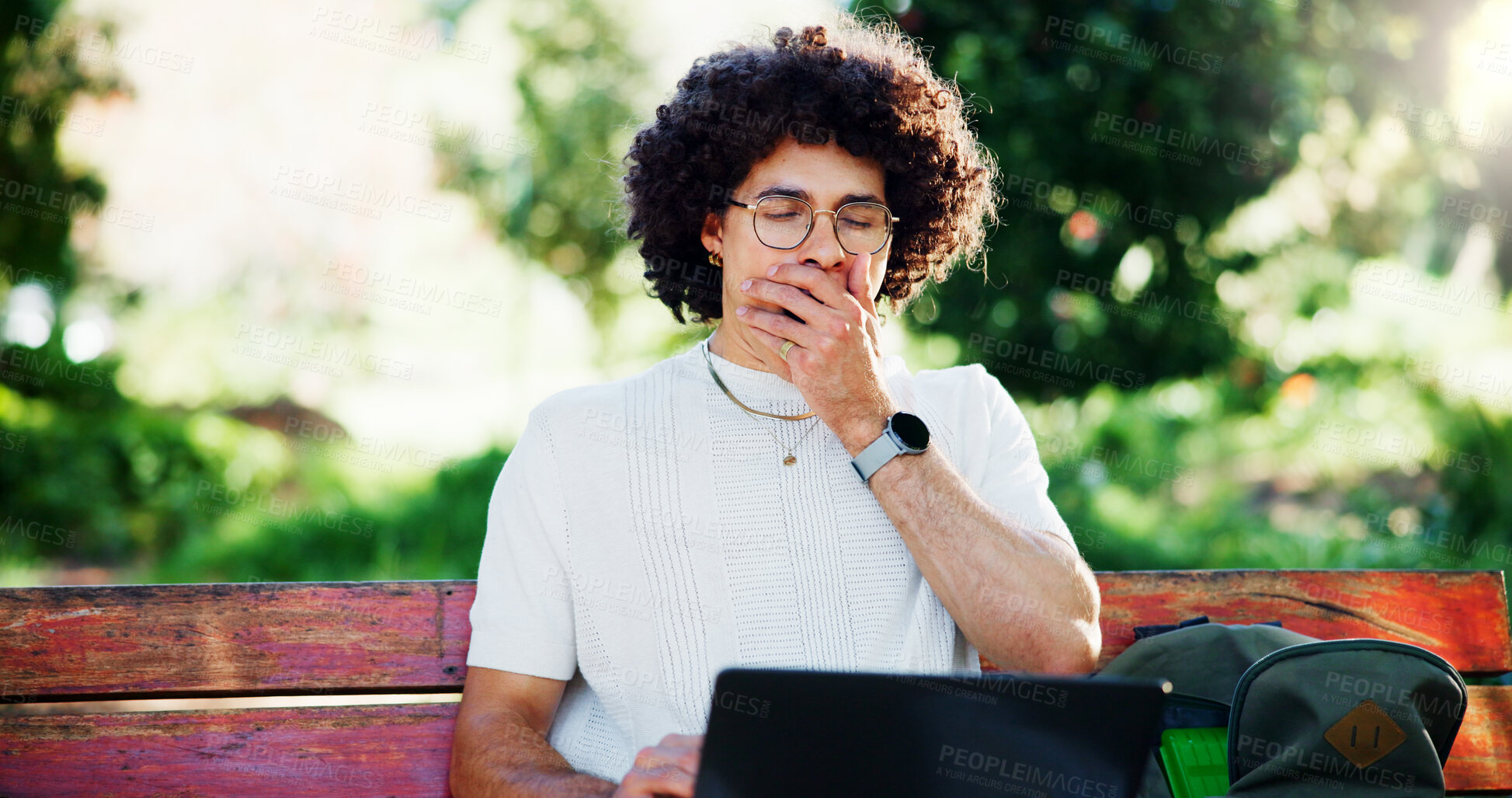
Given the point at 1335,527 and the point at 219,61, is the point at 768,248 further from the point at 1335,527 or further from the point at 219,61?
the point at 219,61

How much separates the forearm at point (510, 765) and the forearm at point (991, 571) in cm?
73

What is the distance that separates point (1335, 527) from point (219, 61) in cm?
831

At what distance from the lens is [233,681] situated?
208 centimetres

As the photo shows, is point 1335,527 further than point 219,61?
No

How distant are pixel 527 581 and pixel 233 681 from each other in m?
0.68

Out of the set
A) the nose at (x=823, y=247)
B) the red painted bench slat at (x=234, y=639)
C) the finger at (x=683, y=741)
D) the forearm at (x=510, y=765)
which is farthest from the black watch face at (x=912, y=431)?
the red painted bench slat at (x=234, y=639)

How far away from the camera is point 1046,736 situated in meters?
1.26

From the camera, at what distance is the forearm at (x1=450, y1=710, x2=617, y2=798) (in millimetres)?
1761

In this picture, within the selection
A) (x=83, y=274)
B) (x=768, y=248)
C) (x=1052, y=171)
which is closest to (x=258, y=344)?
(x=83, y=274)

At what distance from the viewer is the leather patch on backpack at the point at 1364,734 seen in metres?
1.81

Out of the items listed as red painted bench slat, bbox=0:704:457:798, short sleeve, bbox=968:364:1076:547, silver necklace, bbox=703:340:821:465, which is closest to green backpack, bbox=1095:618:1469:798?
short sleeve, bbox=968:364:1076:547

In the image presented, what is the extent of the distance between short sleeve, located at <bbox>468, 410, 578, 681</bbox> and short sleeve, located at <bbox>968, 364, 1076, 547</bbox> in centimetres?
88

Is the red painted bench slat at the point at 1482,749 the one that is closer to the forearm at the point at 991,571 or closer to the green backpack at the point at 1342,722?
the green backpack at the point at 1342,722

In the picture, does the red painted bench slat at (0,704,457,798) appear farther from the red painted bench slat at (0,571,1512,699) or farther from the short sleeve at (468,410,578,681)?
the short sleeve at (468,410,578,681)
